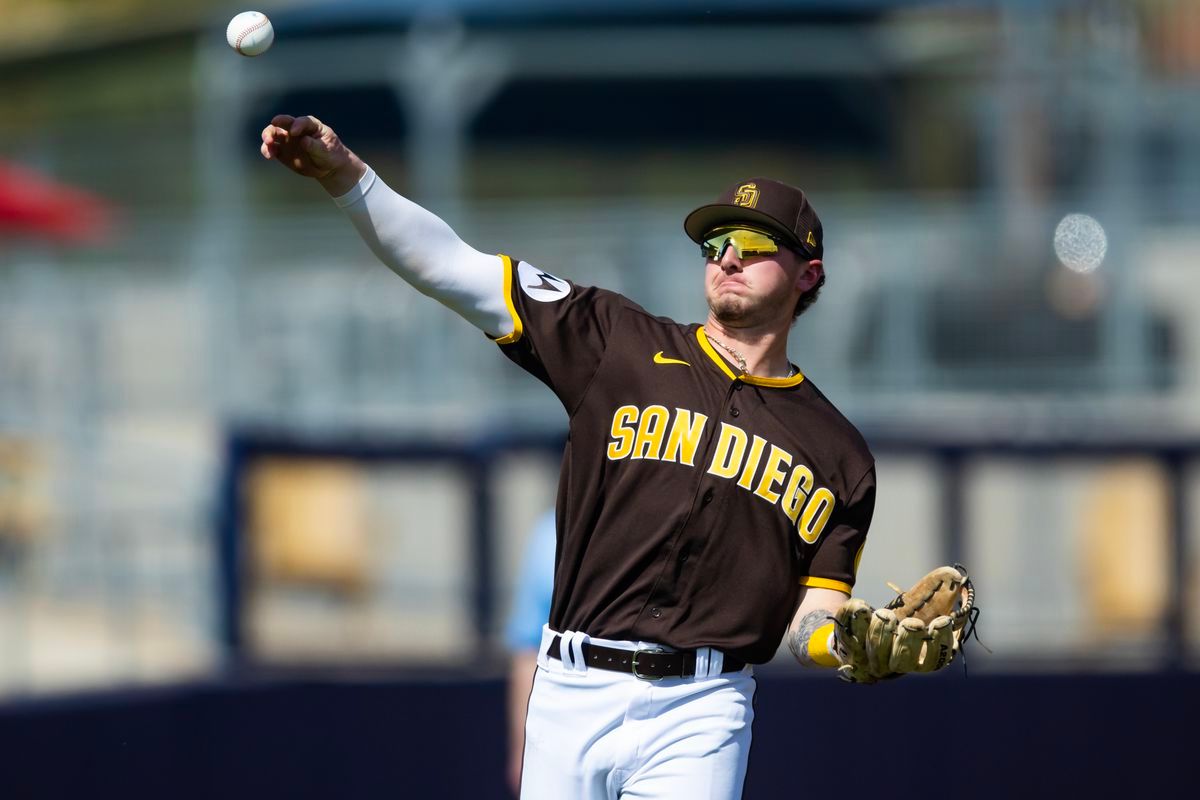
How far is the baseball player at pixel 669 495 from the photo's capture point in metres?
3.99

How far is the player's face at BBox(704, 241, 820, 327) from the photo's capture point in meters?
4.08

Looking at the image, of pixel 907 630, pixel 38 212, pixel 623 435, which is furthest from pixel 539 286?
pixel 38 212

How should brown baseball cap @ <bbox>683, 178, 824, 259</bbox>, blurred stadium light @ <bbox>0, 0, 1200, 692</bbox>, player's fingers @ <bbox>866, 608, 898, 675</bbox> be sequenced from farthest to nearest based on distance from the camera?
blurred stadium light @ <bbox>0, 0, 1200, 692</bbox> → brown baseball cap @ <bbox>683, 178, 824, 259</bbox> → player's fingers @ <bbox>866, 608, 898, 675</bbox>

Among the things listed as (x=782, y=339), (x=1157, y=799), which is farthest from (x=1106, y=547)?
(x=782, y=339)

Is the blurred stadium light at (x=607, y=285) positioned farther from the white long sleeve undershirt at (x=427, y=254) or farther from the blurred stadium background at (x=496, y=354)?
the white long sleeve undershirt at (x=427, y=254)

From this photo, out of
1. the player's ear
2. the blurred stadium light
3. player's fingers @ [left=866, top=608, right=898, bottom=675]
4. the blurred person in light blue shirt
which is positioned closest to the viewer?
player's fingers @ [left=866, top=608, right=898, bottom=675]

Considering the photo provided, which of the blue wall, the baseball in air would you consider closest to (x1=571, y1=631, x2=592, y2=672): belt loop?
the baseball in air

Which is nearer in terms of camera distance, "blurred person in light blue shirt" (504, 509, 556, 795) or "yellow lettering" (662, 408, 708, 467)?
"yellow lettering" (662, 408, 708, 467)

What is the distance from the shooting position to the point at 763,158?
74.8 ft

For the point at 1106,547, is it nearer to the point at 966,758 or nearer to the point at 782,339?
the point at 966,758

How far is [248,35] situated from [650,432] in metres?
1.39

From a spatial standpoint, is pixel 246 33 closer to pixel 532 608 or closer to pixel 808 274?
pixel 808 274

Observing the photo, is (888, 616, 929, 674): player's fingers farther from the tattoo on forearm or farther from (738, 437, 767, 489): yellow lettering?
(738, 437, 767, 489): yellow lettering

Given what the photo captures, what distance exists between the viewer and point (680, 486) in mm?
4031
